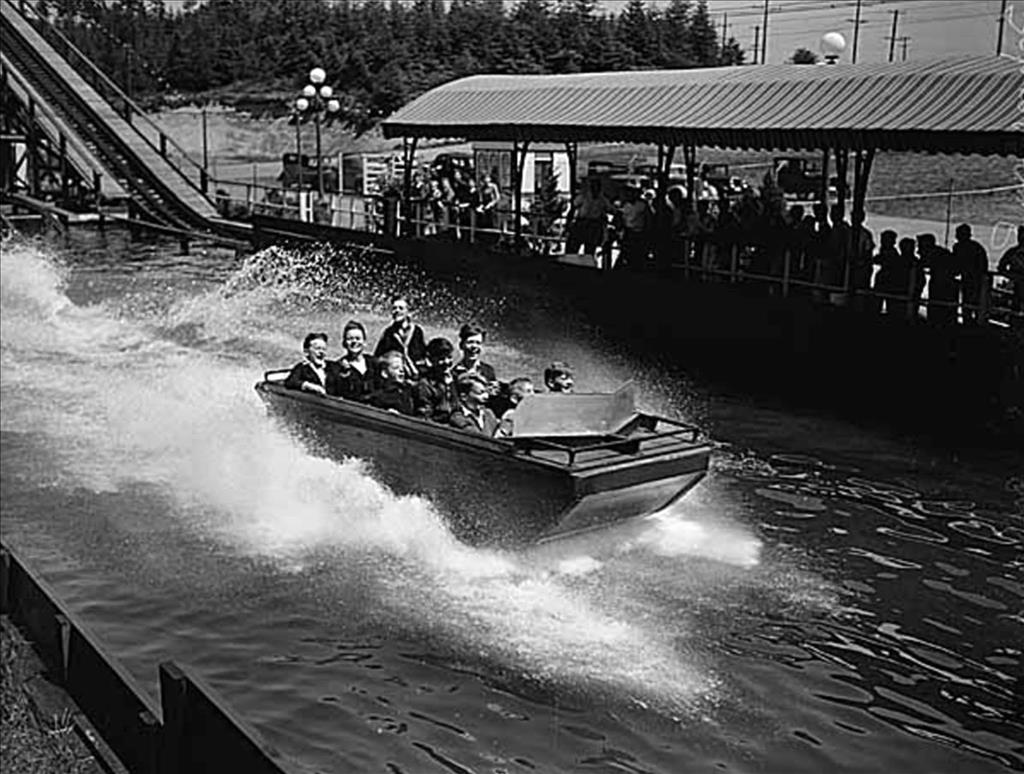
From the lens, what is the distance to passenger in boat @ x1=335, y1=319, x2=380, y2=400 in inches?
465

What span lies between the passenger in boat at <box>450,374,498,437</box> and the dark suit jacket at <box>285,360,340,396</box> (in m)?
1.44

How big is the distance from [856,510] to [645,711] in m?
5.18

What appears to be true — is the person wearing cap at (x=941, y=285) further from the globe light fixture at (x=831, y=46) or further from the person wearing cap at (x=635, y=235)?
the globe light fixture at (x=831, y=46)

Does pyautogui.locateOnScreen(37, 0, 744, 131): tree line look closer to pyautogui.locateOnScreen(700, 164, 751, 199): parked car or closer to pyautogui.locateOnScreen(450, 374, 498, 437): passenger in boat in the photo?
pyautogui.locateOnScreen(700, 164, 751, 199): parked car

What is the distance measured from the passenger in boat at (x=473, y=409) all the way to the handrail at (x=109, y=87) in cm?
2725

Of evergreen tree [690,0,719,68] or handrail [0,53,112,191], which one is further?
evergreen tree [690,0,719,68]

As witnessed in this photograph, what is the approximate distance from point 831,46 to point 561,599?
1621cm

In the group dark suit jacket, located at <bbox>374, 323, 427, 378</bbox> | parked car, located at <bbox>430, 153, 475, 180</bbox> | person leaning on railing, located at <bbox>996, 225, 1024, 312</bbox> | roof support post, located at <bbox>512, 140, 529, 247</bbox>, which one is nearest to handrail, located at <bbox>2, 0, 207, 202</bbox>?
parked car, located at <bbox>430, 153, 475, 180</bbox>

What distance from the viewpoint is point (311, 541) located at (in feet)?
37.1

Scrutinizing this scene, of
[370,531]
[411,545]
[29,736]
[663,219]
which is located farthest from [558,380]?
[663,219]

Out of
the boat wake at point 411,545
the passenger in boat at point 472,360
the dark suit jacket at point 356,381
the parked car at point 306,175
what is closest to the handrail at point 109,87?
the parked car at point 306,175

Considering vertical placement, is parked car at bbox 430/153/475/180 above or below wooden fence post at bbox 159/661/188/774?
above

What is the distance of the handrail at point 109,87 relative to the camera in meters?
37.9

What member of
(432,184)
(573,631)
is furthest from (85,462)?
(432,184)
